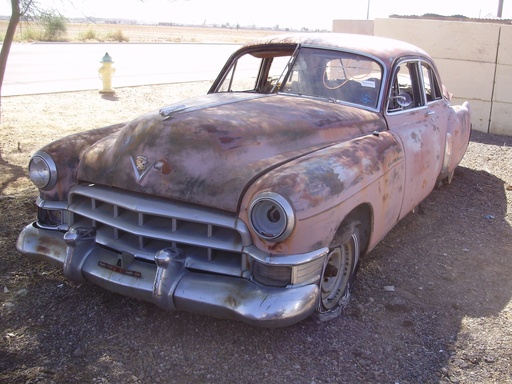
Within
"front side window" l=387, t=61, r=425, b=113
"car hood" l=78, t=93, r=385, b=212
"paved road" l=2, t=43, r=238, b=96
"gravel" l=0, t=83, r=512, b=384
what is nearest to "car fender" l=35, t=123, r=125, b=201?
"car hood" l=78, t=93, r=385, b=212

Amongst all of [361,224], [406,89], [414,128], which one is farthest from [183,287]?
[406,89]

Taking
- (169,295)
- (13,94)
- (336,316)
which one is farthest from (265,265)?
(13,94)

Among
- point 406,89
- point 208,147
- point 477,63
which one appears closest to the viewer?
point 208,147

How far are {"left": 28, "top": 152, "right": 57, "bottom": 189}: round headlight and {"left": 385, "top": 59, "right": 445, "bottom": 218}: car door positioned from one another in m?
2.42

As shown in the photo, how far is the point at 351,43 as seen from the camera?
4684mm

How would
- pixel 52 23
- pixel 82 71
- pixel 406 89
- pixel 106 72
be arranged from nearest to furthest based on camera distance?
pixel 406 89, pixel 52 23, pixel 106 72, pixel 82 71

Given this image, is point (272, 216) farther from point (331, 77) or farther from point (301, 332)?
point (331, 77)

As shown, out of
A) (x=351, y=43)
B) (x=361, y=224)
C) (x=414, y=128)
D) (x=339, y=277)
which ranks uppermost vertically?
(x=351, y=43)

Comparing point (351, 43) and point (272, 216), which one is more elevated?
point (351, 43)

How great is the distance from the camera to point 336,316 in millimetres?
3451

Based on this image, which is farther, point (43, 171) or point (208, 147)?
point (43, 171)

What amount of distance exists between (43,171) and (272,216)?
5.53ft

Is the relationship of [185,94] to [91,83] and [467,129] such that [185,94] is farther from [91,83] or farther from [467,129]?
[467,129]

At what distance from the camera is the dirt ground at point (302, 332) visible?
298 centimetres
